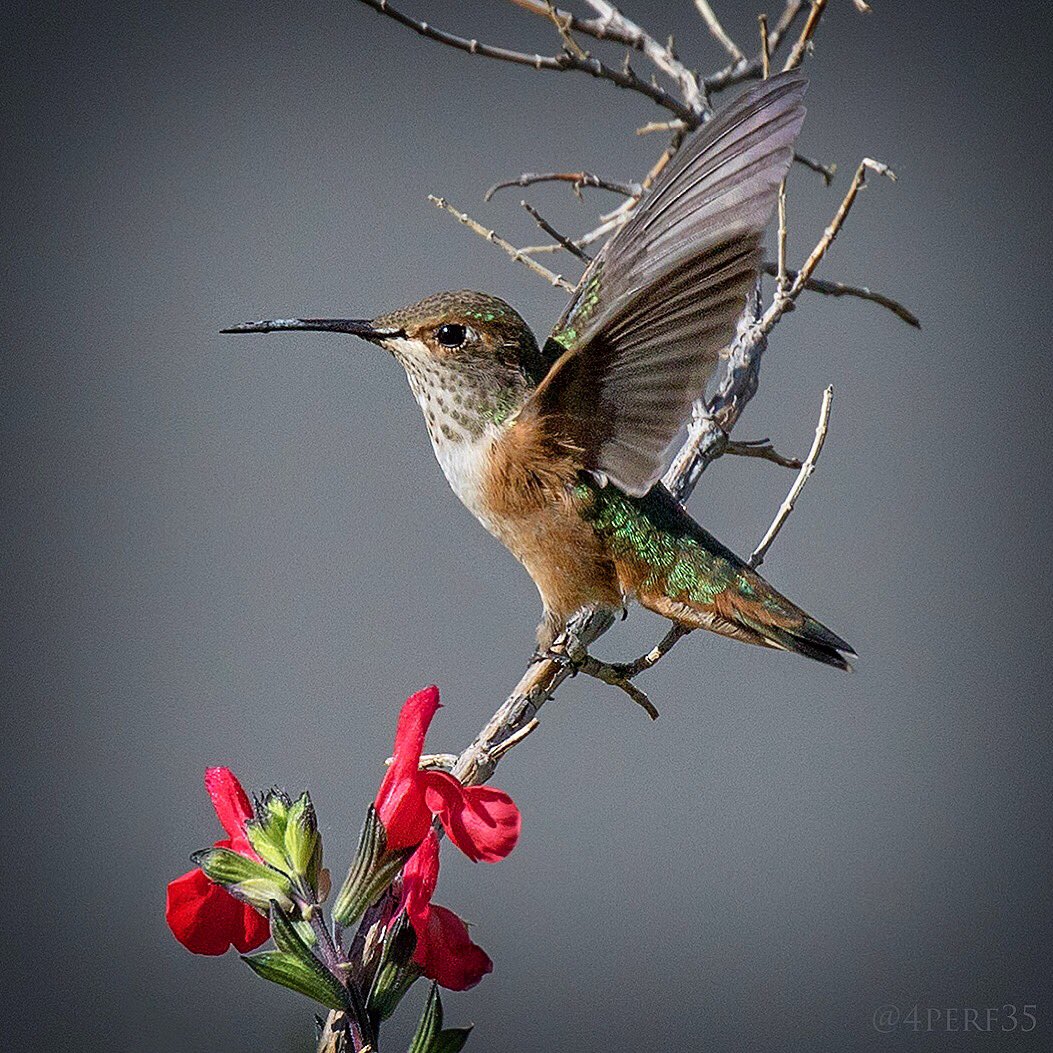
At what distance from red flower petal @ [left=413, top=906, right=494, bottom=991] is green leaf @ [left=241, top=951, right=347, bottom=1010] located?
36 mm

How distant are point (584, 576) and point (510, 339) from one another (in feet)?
0.49

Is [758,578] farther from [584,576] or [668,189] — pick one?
[668,189]

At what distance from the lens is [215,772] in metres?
0.50

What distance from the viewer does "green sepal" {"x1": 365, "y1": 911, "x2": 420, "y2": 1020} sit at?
16.6 inches

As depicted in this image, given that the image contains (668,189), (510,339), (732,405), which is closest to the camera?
(668,189)

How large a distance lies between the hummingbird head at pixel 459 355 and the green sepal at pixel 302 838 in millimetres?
222

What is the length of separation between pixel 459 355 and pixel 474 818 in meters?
0.23

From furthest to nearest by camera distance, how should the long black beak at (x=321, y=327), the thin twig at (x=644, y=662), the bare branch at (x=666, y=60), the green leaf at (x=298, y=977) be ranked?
the bare branch at (x=666, y=60) → the thin twig at (x=644, y=662) → the long black beak at (x=321, y=327) → the green leaf at (x=298, y=977)

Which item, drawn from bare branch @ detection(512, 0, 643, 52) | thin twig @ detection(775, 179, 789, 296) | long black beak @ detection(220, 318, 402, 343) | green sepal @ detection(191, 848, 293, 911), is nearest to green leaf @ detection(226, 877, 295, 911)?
green sepal @ detection(191, 848, 293, 911)

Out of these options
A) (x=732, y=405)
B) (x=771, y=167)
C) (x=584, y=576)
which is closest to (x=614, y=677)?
(x=584, y=576)

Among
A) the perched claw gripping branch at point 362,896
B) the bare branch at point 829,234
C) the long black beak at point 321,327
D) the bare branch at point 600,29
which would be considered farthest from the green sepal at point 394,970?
the bare branch at point 600,29

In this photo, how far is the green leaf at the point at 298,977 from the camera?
0.41 metres

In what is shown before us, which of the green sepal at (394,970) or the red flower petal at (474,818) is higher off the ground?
the red flower petal at (474,818)

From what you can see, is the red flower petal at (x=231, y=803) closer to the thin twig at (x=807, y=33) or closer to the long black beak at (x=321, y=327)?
the long black beak at (x=321, y=327)
